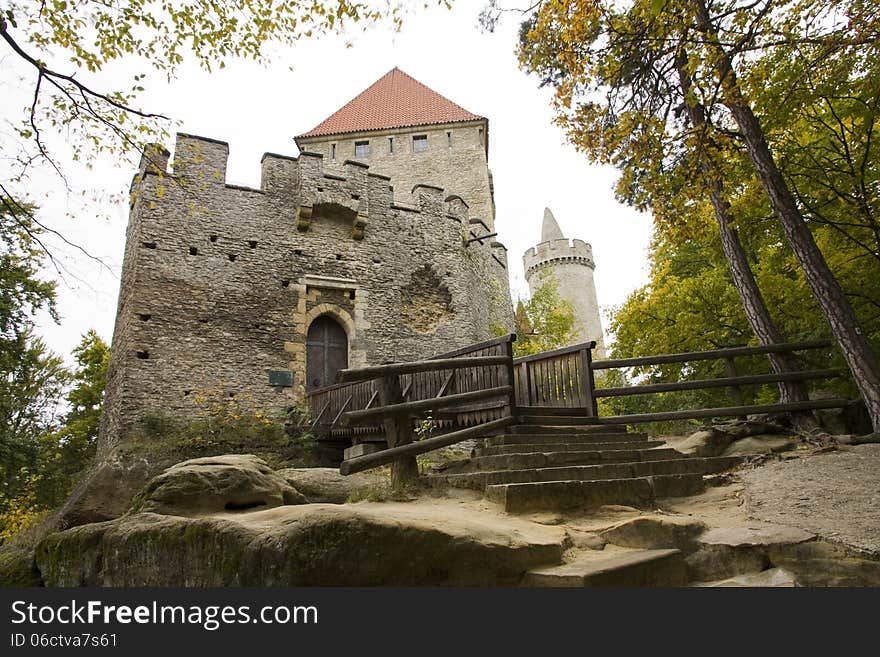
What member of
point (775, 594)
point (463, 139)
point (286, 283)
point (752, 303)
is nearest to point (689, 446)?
point (752, 303)

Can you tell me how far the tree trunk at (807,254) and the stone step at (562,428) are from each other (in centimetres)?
261

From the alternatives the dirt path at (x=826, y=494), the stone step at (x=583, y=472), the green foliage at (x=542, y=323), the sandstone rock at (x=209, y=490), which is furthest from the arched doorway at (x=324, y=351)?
the dirt path at (x=826, y=494)

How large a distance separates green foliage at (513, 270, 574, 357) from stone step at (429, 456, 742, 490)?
1310 centimetres

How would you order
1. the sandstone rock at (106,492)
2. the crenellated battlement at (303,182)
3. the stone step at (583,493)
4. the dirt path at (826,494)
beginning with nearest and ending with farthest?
1. the dirt path at (826,494)
2. the stone step at (583,493)
3. the sandstone rock at (106,492)
4. the crenellated battlement at (303,182)

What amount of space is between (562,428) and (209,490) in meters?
4.00

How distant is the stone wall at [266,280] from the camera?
11.1m

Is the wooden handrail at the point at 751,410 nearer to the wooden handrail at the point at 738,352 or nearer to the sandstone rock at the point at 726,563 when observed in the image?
the wooden handrail at the point at 738,352

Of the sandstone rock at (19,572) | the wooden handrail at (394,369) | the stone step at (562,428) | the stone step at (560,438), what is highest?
the wooden handrail at (394,369)

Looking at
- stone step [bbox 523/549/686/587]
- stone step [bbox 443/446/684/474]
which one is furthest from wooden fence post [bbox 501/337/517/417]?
stone step [bbox 523/549/686/587]

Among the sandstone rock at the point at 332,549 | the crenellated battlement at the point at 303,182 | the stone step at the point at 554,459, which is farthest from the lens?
the crenellated battlement at the point at 303,182

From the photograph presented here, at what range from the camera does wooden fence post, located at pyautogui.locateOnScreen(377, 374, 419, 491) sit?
4691 millimetres

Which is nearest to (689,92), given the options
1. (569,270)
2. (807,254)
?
(807,254)

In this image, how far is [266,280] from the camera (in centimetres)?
1262

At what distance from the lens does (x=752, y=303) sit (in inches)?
293
